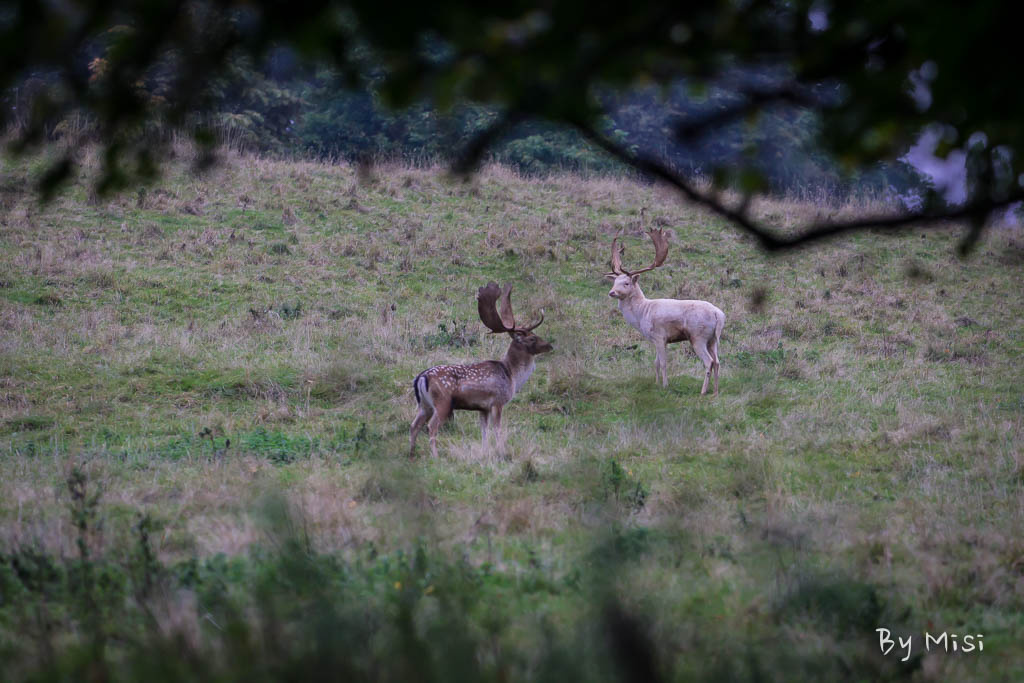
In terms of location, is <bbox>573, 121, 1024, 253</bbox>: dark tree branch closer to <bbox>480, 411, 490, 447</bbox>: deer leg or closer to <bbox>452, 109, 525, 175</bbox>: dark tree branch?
<bbox>452, 109, 525, 175</bbox>: dark tree branch

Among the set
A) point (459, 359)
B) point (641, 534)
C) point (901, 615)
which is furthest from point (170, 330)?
point (901, 615)

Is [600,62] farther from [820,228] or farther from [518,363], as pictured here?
[518,363]

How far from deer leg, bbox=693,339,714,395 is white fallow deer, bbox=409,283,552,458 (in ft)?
10.8

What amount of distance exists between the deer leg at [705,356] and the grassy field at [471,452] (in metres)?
0.30

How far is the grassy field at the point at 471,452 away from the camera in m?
4.34

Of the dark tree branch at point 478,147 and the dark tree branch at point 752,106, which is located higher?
the dark tree branch at point 752,106

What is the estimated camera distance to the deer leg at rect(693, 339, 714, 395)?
504 inches

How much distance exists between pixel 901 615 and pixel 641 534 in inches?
63.9

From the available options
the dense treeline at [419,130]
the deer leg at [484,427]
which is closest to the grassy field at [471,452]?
the deer leg at [484,427]

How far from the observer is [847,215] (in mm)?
23562

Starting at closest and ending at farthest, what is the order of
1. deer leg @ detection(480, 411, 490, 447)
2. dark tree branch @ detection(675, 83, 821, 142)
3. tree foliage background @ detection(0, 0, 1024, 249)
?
tree foliage background @ detection(0, 0, 1024, 249) → dark tree branch @ detection(675, 83, 821, 142) → deer leg @ detection(480, 411, 490, 447)

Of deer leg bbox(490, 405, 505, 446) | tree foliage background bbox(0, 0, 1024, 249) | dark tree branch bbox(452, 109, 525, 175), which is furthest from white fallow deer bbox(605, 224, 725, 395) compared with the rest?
dark tree branch bbox(452, 109, 525, 175)

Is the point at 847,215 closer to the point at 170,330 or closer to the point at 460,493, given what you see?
the point at 170,330

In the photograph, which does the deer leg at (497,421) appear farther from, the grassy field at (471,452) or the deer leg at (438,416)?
the deer leg at (438,416)
